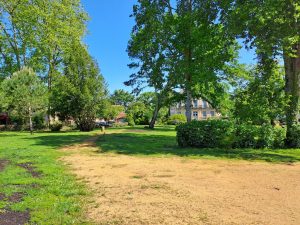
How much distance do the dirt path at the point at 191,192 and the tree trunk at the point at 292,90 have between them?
5804mm

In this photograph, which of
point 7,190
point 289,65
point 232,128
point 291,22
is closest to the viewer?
point 7,190

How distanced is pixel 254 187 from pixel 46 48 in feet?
109

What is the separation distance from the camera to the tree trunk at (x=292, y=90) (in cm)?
1597

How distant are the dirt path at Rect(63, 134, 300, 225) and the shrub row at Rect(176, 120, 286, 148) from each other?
3.99 meters

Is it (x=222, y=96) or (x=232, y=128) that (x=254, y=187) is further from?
(x=222, y=96)

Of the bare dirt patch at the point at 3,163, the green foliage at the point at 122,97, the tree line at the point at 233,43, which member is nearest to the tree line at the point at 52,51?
the tree line at the point at 233,43

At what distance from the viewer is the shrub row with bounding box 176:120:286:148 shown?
50.1ft

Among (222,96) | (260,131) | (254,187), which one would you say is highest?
(222,96)

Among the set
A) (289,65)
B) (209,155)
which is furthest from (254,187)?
(289,65)

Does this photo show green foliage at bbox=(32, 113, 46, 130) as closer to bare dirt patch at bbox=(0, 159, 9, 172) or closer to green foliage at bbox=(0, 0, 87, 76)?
green foliage at bbox=(0, 0, 87, 76)

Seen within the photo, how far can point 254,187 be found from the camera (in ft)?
24.6

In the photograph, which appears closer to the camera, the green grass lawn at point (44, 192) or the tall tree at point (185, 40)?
the green grass lawn at point (44, 192)

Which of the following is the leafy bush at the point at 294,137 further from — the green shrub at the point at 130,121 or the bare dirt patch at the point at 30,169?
the green shrub at the point at 130,121

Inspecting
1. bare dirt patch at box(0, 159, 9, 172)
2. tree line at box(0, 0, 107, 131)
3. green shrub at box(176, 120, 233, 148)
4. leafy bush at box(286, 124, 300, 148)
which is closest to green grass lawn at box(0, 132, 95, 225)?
bare dirt patch at box(0, 159, 9, 172)
